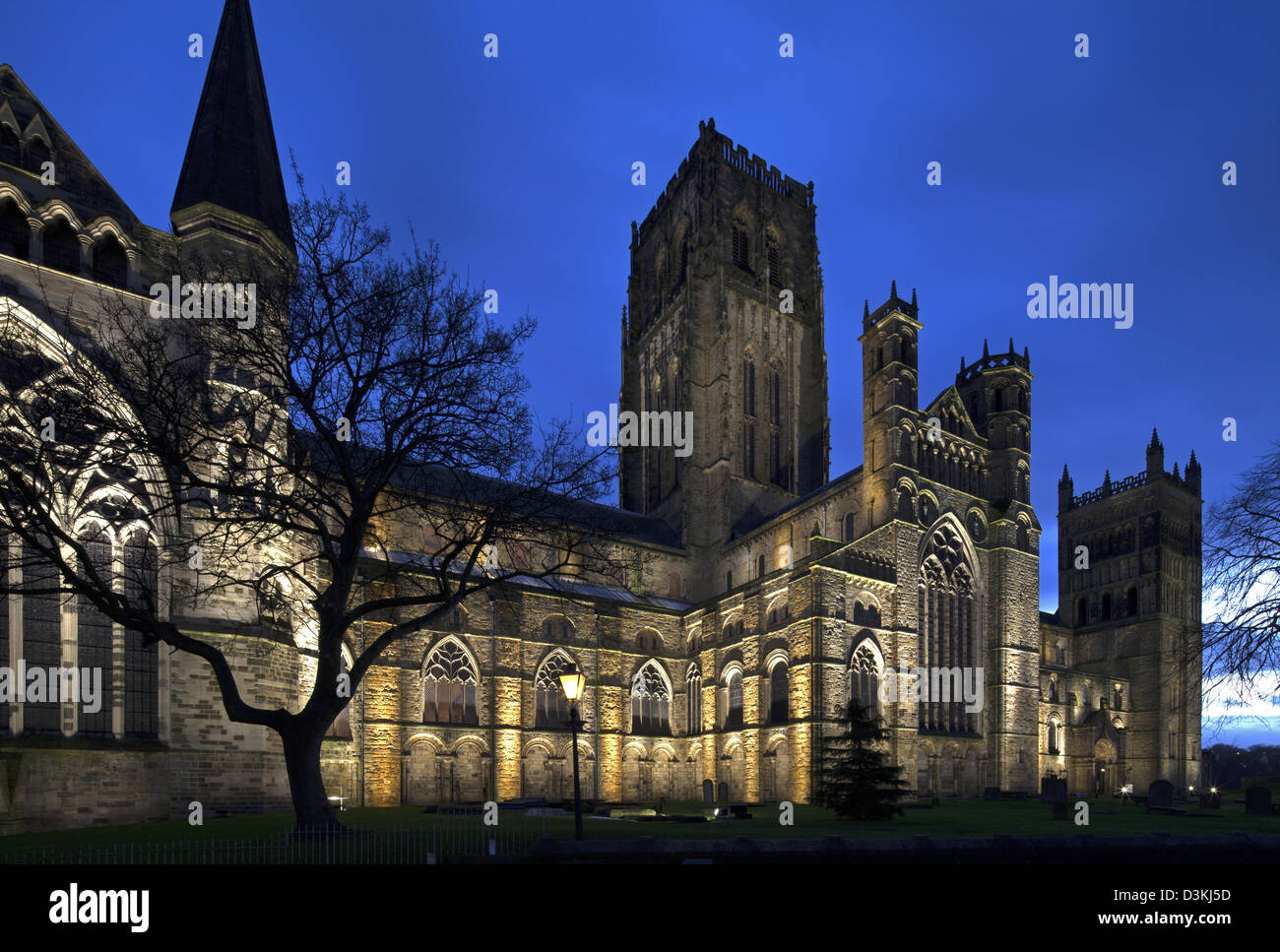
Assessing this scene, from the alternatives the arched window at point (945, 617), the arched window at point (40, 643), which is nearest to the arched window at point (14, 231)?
the arched window at point (40, 643)

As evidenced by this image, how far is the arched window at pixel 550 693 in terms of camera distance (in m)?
38.5

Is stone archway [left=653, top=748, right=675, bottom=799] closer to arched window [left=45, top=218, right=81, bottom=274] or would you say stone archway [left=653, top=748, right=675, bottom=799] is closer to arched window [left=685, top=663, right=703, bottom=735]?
arched window [left=685, top=663, right=703, bottom=735]

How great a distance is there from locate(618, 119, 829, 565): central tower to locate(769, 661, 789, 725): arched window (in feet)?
40.4

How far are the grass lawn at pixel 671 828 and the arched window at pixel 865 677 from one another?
30.3 ft

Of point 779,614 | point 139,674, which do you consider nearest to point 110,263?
point 139,674

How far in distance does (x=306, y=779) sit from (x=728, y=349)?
41102 mm

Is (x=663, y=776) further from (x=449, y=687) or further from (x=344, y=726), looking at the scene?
(x=344, y=726)

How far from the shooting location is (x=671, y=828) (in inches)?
749

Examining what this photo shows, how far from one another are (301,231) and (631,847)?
1310cm

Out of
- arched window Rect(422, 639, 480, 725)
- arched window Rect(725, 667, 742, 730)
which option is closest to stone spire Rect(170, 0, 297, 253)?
arched window Rect(422, 639, 480, 725)

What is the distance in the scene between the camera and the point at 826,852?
45.2ft

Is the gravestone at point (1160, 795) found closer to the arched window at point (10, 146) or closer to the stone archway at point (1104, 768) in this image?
the stone archway at point (1104, 768)
